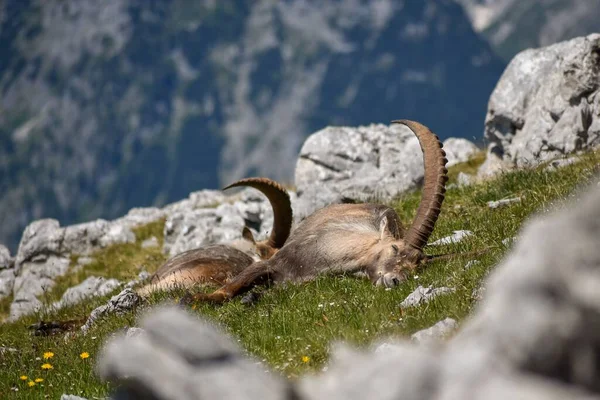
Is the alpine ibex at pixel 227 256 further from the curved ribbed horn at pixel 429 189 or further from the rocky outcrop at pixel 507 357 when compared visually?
the rocky outcrop at pixel 507 357

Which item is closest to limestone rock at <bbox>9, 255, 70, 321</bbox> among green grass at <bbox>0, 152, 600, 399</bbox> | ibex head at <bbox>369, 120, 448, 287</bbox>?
green grass at <bbox>0, 152, 600, 399</bbox>

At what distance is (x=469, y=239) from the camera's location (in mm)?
11125

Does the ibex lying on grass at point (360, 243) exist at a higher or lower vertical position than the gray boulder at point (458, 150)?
higher

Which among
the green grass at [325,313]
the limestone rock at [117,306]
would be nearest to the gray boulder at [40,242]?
the green grass at [325,313]

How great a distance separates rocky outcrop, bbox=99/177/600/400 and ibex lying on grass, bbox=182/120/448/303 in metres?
6.48

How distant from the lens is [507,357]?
11.7 ft

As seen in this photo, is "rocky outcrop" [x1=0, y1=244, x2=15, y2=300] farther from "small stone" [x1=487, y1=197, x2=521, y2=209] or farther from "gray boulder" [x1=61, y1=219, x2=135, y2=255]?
"small stone" [x1=487, y1=197, x2=521, y2=209]

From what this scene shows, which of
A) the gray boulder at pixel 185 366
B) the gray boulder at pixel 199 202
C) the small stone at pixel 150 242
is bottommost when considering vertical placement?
the small stone at pixel 150 242

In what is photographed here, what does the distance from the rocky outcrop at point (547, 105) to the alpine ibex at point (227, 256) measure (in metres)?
5.09

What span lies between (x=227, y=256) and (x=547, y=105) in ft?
28.9

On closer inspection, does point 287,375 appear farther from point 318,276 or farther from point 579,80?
point 579,80

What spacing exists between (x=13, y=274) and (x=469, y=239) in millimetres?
18529

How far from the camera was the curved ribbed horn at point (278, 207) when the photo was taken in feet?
47.0

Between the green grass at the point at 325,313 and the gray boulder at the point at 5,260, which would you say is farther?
the gray boulder at the point at 5,260
